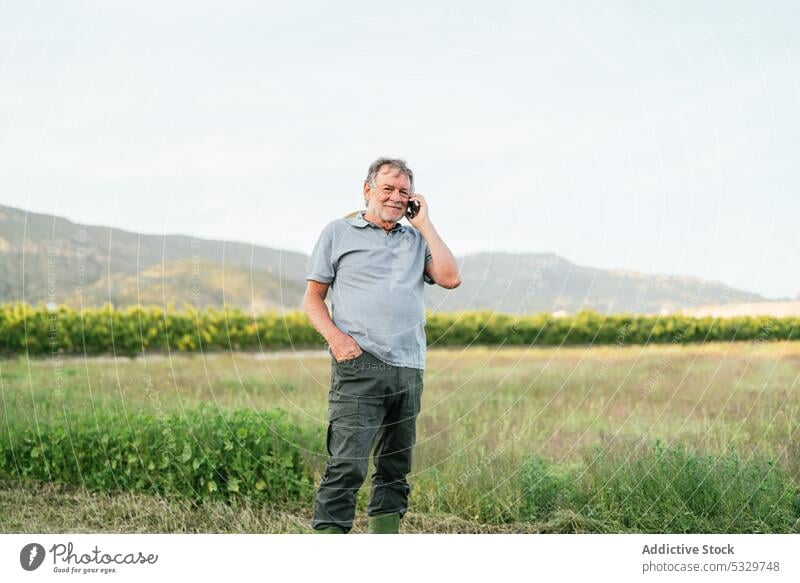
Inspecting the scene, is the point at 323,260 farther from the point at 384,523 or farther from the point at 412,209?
the point at 384,523

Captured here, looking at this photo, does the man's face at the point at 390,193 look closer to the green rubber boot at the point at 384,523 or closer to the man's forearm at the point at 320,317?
the man's forearm at the point at 320,317

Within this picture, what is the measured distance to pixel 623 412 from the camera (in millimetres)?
8203

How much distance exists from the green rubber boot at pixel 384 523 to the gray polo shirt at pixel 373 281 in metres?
0.84

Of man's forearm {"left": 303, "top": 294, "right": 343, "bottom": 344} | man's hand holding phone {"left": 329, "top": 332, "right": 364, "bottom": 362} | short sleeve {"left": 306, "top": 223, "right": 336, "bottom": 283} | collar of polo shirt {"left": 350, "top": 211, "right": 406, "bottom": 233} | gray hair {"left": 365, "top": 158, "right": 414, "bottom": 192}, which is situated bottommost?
man's hand holding phone {"left": 329, "top": 332, "right": 364, "bottom": 362}

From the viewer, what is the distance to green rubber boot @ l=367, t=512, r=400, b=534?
4.48m

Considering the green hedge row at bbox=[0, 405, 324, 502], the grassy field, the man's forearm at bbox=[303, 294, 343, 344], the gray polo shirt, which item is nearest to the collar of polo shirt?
the gray polo shirt

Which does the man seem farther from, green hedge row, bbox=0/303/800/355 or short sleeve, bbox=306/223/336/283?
green hedge row, bbox=0/303/800/355

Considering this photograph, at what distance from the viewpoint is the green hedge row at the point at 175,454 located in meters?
5.71

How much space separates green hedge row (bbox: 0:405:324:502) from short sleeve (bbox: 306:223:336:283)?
188 cm

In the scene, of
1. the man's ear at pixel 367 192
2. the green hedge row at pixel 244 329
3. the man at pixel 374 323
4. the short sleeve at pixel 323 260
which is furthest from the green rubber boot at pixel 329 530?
the green hedge row at pixel 244 329

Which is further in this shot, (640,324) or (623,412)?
(640,324)
